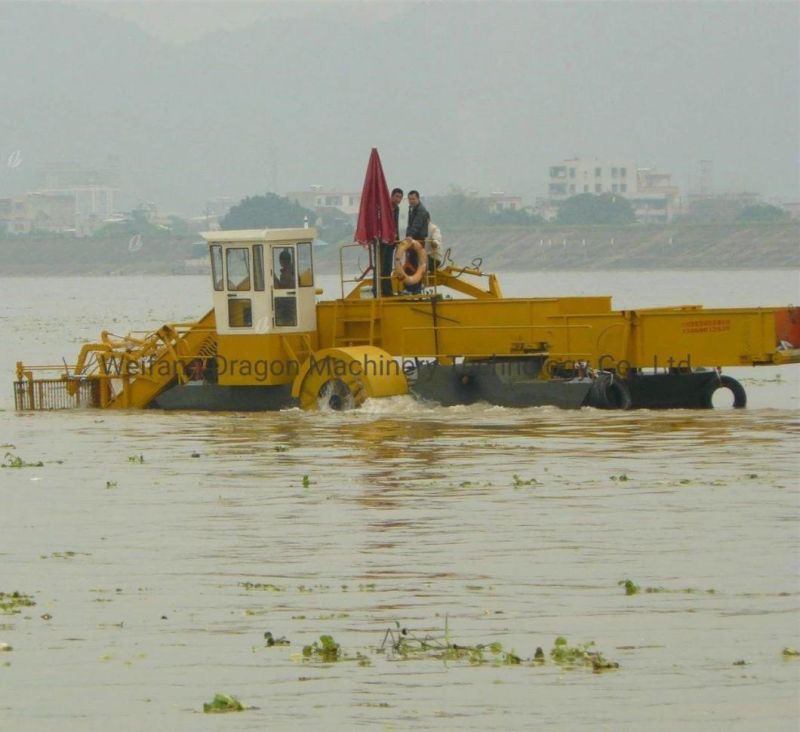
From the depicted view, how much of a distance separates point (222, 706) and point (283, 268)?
1913 cm

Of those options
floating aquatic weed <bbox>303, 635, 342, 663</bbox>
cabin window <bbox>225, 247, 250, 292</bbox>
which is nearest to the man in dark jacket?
cabin window <bbox>225, 247, 250, 292</bbox>

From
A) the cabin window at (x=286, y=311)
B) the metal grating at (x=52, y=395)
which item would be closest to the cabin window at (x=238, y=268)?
the cabin window at (x=286, y=311)

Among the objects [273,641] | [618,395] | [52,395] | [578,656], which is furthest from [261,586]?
[52,395]

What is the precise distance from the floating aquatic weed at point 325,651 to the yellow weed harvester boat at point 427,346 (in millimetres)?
15746

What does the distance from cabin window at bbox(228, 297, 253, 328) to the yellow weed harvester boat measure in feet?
0.05

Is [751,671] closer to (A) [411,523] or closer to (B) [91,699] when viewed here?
(B) [91,699]

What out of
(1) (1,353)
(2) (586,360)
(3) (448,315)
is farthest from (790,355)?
(1) (1,353)

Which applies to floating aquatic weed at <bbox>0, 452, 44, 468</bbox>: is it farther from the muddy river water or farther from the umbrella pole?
the umbrella pole

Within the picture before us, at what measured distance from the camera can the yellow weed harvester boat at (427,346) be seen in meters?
28.0

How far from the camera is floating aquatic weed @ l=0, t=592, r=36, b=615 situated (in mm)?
14135

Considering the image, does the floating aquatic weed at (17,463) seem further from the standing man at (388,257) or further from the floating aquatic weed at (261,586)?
the floating aquatic weed at (261,586)

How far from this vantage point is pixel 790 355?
1078 inches

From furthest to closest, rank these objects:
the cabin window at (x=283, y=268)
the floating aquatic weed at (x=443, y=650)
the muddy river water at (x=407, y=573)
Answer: the cabin window at (x=283, y=268) → the floating aquatic weed at (x=443, y=650) → the muddy river water at (x=407, y=573)

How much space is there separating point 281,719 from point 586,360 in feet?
58.6
